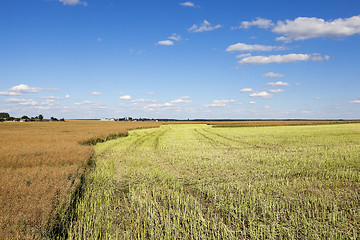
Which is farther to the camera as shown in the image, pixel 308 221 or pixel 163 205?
pixel 163 205

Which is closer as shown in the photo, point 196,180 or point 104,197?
point 104,197

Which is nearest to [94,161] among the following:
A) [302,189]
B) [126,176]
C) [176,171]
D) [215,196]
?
[126,176]

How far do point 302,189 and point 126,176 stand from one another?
23.1ft

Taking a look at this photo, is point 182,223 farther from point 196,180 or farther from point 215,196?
point 196,180

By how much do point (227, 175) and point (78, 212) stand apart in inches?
246

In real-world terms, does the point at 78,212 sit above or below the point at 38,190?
below

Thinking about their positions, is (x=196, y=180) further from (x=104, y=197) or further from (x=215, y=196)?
(x=104, y=197)

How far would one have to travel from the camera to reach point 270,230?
5395 millimetres

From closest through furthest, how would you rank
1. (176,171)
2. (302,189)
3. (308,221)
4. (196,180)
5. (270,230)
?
(270,230)
(308,221)
(302,189)
(196,180)
(176,171)

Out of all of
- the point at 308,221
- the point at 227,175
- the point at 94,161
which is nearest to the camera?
the point at 308,221

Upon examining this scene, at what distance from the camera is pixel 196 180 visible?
32.2 feet

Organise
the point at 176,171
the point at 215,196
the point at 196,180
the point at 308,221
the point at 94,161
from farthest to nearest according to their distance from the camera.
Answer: the point at 94,161 < the point at 176,171 < the point at 196,180 < the point at 215,196 < the point at 308,221

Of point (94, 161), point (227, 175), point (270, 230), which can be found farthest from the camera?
point (94, 161)

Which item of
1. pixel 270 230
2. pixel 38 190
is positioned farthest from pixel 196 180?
pixel 38 190
